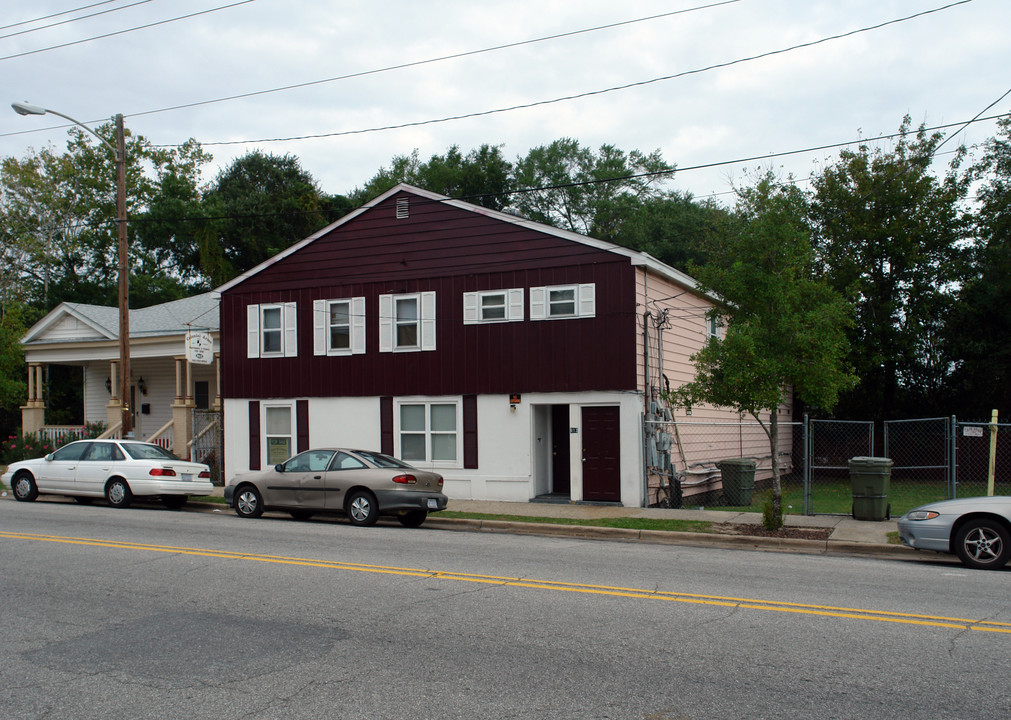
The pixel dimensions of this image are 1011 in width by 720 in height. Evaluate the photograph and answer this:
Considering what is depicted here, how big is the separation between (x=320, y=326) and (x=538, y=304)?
19.9 ft

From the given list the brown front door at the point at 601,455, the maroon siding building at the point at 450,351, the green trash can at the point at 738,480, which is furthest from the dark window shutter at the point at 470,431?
the green trash can at the point at 738,480

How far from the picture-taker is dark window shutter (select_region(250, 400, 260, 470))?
22.7 meters

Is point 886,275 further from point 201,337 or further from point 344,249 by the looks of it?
point 201,337

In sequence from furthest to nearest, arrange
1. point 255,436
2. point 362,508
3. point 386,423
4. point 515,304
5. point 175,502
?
1. point 255,436
2. point 386,423
3. point 515,304
4. point 175,502
5. point 362,508

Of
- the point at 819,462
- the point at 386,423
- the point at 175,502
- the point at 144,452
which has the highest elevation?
the point at 386,423

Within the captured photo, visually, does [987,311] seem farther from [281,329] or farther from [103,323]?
[103,323]

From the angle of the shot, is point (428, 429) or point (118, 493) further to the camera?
point (428, 429)

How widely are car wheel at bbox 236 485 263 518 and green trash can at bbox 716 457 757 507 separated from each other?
9.99 metres

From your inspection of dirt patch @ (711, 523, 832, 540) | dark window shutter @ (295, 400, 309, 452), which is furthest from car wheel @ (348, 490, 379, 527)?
dark window shutter @ (295, 400, 309, 452)

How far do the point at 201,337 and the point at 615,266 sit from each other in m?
12.1

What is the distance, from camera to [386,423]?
2105 cm

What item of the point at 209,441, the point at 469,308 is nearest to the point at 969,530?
the point at 469,308

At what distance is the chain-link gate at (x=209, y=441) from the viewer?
24828mm

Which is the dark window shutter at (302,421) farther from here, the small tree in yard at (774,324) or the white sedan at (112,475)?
the small tree in yard at (774,324)
